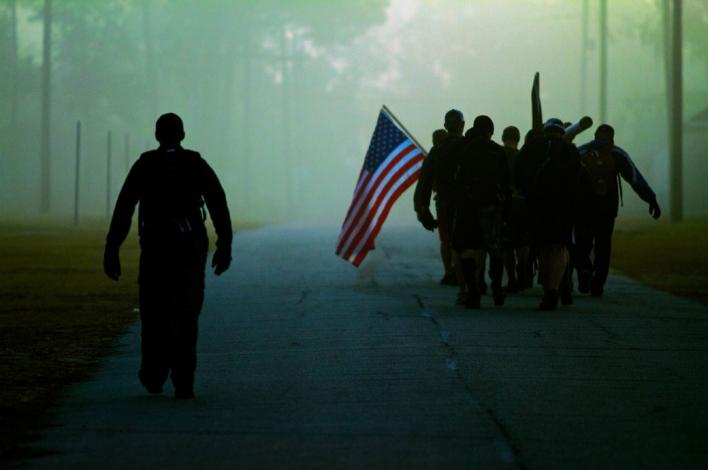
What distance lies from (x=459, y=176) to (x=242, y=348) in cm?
376

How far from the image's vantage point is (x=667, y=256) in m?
28.4

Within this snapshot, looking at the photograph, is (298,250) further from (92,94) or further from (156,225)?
(92,94)

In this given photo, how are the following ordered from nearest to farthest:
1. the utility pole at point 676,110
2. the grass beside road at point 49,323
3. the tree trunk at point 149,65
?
1. the grass beside road at point 49,323
2. the utility pole at point 676,110
3. the tree trunk at point 149,65

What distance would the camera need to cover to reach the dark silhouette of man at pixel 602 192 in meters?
17.8

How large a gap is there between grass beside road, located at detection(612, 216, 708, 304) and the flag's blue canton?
3522 millimetres

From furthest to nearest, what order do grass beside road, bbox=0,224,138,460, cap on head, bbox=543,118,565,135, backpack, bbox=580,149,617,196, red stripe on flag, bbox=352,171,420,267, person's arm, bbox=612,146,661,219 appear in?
red stripe on flag, bbox=352,171,420,267 < backpack, bbox=580,149,617,196 < person's arm, bbox=612,146,661,219 < cap on head, bbox=543,118,565,135 < grass beside road, bbox=0,224,138,460

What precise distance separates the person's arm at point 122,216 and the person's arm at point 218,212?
1.30 ft

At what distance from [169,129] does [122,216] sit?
0.59 metres

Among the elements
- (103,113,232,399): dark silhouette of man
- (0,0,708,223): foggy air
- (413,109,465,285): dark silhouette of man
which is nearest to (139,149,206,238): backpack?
(103,113,232,399): dark silhouette of man

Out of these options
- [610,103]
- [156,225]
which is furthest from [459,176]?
[610,103]

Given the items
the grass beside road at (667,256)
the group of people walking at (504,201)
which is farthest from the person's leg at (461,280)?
the grass beside road at (667,256)

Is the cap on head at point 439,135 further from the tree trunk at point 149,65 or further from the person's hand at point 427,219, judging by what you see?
the tree trunk at point 149,65

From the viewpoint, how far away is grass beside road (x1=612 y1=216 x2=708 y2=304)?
2092 centimetres

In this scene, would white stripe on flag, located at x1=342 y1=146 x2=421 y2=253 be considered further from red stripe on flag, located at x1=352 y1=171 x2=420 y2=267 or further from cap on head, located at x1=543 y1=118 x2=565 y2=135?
cap on head, located at x1=543 y1=118 x2=565 y2=135
